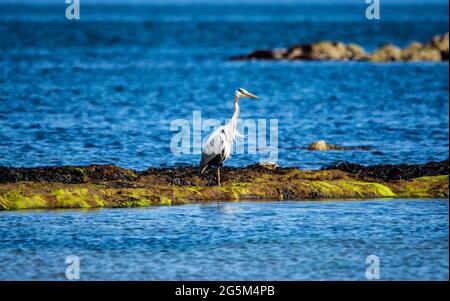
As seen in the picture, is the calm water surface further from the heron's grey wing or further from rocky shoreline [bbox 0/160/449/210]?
the heron's grey wing

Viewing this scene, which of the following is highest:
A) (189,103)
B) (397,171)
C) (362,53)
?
(362,53)

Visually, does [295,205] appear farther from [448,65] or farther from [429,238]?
[448,65]

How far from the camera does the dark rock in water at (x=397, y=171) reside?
70.9 ft

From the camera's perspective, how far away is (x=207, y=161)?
20.8 m

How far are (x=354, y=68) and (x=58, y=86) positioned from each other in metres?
19.1

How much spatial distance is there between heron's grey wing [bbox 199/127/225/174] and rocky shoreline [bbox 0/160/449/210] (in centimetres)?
45

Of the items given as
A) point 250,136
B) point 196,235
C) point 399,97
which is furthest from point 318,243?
point 399,97

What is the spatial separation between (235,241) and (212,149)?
373cm

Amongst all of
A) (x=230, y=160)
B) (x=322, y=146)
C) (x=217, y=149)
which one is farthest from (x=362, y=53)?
(x=217, y=149)

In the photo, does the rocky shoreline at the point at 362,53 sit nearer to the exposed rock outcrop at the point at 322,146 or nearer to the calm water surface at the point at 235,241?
the exposed rock outcrop at the point at 322,146

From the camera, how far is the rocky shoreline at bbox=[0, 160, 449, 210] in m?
19.4

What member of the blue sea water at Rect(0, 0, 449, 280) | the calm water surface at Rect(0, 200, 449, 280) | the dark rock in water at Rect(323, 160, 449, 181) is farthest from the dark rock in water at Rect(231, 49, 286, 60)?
the calm water surface at Rect(0, 200, 449, 280)

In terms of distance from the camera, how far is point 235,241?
17.3 meters

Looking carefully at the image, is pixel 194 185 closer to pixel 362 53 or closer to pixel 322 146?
pixel 322 146
